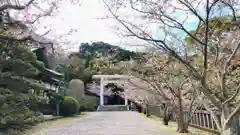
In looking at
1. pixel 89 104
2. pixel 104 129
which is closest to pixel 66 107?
pixel 104 129

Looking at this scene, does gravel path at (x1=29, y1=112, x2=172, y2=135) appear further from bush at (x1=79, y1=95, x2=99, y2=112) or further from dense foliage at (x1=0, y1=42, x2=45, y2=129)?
bush at (x1=79, y1=95, x2=99, y2=112)

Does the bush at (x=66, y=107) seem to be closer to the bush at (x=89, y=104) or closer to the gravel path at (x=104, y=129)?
the gravel path at (x=104, y=129)

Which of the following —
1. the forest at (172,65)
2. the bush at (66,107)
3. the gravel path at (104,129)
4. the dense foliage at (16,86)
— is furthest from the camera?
the bush at (66,107)

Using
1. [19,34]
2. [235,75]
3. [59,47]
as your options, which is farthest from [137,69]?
[19,34]

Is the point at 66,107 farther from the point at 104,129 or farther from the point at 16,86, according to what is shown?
the point at 16,86

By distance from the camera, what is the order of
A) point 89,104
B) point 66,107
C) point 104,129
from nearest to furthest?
1. point 104,129
2. point 66,107
3. point 89,104

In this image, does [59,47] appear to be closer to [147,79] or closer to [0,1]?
[0,1]

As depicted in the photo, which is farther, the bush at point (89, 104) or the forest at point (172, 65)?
the bush at point (89, 104)

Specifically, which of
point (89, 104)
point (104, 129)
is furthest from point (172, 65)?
point (89, 104)

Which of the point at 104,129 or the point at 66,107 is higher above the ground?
the point at 66,107

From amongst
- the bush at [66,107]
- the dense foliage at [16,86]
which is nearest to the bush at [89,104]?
the bush at [66,107]

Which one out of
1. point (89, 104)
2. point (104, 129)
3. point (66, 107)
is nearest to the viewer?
point (104, 129)

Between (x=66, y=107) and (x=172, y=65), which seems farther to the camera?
(x=66, y=107)

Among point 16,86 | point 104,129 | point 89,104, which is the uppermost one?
point 16,86
